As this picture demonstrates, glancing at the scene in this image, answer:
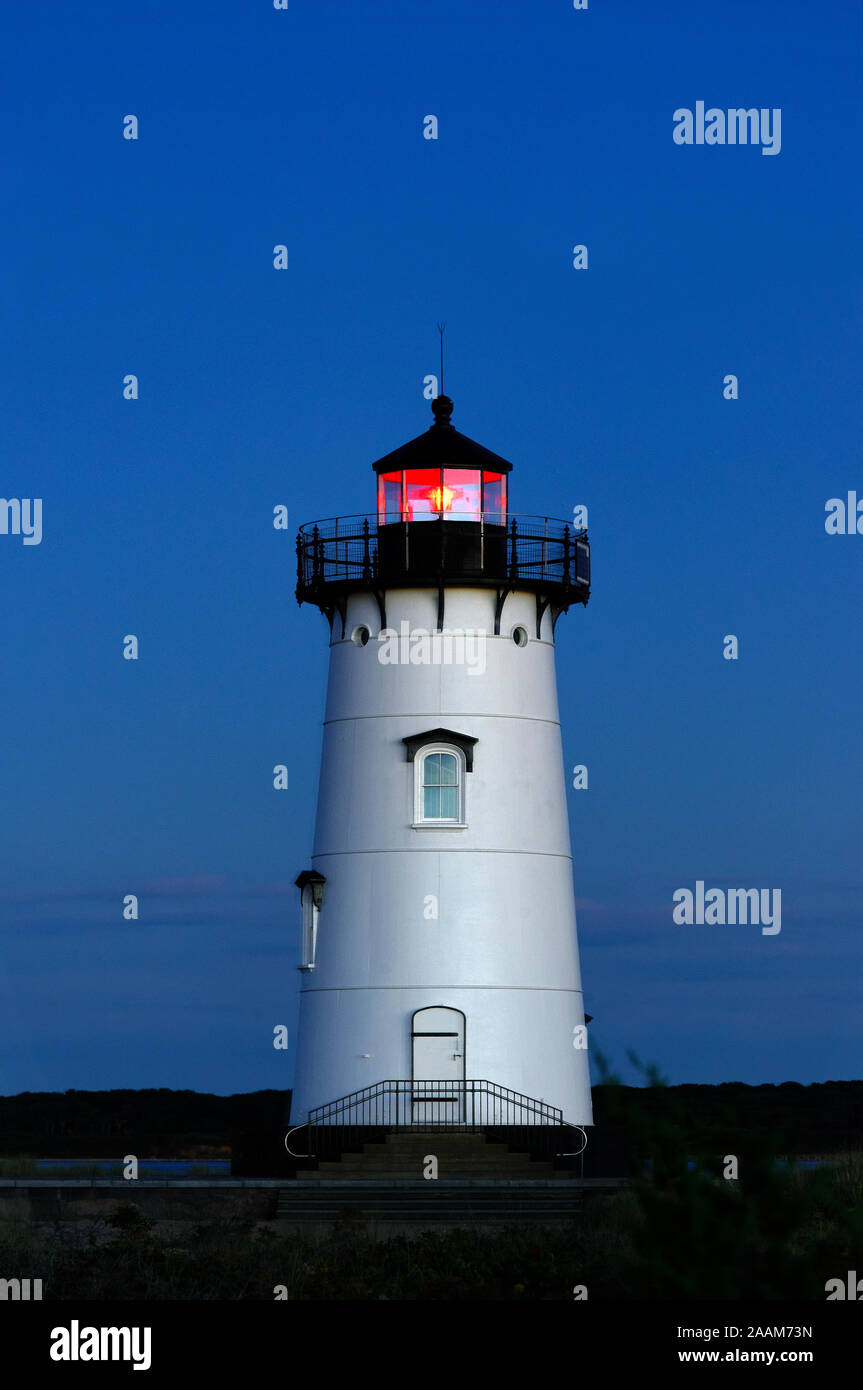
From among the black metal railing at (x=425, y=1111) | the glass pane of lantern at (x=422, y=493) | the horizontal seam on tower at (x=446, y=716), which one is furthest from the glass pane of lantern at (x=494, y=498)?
the black metal railing at (x=425, y=1111)

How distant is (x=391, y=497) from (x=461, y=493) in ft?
3.64

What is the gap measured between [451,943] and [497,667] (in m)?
4.37

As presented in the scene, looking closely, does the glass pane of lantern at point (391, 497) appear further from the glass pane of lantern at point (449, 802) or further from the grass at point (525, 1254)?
the grass at point (525, 1254)

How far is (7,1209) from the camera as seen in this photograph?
2614 cm

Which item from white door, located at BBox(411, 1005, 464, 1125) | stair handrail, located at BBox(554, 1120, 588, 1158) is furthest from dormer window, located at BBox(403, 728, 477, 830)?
stair handrail, located at BBox(554, 1120, 588, 1158)

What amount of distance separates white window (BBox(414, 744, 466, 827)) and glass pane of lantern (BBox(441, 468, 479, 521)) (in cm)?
369

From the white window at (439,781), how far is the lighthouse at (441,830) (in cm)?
2

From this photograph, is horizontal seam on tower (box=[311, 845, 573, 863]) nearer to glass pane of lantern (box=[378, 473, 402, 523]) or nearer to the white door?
the white door

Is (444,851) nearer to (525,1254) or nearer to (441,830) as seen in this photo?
(441,830)

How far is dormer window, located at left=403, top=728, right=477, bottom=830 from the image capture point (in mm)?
33438

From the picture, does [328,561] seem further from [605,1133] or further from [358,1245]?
[358,1245]

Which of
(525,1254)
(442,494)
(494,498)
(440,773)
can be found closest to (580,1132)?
(440,773)
